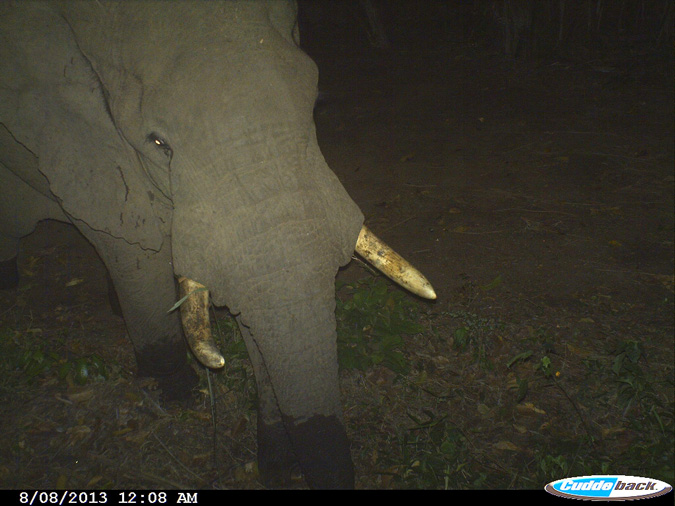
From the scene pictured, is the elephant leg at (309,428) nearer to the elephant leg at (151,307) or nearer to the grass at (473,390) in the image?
the grass at (473,390)

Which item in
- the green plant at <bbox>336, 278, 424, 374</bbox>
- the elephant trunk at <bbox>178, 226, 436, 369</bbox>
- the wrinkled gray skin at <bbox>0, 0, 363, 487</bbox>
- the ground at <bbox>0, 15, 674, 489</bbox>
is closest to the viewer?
the wrinkled gray skin at <bbox>0, 0, 363, 487</bbox>

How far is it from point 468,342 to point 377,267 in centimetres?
171

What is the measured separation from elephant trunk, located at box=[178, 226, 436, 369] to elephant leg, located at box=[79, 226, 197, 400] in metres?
0.72

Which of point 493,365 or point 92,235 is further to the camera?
point 493,365

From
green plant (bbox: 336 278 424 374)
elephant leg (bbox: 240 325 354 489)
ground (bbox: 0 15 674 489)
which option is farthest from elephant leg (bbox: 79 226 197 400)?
green plant (bbox: 336 278 424 374)

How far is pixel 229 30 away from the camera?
231 centimetres

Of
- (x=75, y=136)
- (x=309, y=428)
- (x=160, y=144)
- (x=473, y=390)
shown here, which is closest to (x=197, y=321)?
(x=309, y=428)

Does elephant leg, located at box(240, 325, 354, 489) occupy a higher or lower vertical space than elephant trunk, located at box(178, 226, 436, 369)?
lower

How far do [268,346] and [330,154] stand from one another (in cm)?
521

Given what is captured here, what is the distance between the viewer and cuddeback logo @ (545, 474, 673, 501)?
276cm

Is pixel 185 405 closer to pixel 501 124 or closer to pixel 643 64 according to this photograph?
pixel 501 124

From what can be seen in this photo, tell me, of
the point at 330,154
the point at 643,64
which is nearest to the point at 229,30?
the point at 330,154

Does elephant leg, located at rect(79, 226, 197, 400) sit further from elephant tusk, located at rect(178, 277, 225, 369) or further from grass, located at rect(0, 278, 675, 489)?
elephant tusk, located at rect(178, 277, 225, 369)

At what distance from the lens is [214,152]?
2.25 metres
